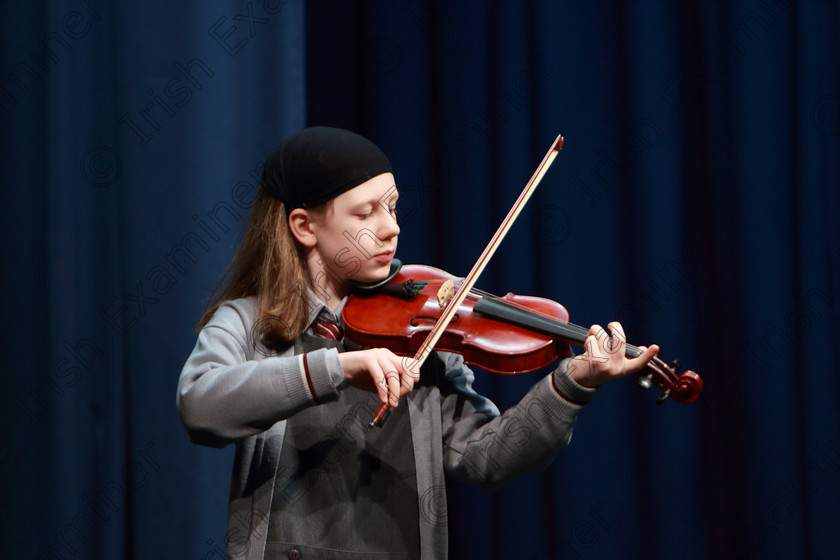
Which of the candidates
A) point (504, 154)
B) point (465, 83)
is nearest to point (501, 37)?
point (465, 83)

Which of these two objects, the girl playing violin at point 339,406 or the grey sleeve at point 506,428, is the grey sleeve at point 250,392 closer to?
the girl playing violin at point 339,406

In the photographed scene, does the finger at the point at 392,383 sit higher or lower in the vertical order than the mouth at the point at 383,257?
lower

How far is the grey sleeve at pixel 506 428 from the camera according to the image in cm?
113

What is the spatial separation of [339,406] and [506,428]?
24cm

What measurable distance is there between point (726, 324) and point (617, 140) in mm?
465

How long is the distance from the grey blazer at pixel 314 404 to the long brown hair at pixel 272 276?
0.08 ft

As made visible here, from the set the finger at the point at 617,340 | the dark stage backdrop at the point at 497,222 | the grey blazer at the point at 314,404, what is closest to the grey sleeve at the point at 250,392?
the grey blazer at the point at 314,404

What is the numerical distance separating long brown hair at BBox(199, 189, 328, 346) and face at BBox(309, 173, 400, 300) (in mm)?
35

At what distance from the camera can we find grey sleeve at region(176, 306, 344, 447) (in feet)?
3.34

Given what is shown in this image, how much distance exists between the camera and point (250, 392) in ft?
3.37

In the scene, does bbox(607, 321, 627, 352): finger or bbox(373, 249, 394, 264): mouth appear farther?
bbox(373, 249, 394, 264): mouth

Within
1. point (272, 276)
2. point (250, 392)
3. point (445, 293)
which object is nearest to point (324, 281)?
point (272, 276)

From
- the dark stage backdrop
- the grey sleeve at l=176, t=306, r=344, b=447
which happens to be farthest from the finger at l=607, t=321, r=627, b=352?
the dark stage backdrop

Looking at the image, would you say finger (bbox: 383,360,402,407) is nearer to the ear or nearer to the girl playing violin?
the girl playing violin
